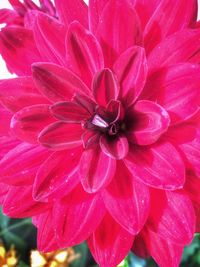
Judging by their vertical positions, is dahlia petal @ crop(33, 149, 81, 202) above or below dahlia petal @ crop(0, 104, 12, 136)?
below

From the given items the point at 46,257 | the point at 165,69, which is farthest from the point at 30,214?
the point at 46,257

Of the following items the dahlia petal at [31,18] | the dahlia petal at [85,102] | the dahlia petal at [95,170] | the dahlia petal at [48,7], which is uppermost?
the dahlia petal at [31,18]

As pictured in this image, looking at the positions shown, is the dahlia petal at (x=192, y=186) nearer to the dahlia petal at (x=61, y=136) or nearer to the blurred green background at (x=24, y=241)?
the dahlia petal at (x=61, y=136)

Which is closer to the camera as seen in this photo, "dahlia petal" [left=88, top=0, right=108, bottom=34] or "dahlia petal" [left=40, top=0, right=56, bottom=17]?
"dahlia petal" [left=88, top=0, right=108, bottom=34]

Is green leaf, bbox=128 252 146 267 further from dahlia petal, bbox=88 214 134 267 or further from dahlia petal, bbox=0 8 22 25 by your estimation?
dahlia petal, bbox=0 8 22 25

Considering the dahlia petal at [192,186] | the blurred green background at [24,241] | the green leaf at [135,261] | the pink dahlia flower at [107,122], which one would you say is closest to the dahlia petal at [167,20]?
the pink dahlia flower at [107,122]

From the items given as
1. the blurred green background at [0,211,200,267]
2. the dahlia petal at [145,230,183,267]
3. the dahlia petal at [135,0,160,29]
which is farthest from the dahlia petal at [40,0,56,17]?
the blurred green background at [0,211,200,267]

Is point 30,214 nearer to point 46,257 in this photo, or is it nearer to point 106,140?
point 106,140
